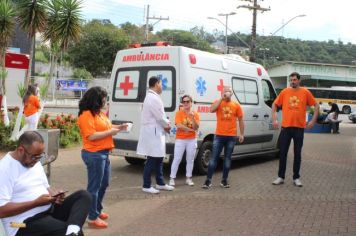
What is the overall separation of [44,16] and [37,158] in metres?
12.2

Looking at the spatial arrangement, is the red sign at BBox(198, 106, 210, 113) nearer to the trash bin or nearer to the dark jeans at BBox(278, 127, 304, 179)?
the dark jeans at BBox(278, 127, 304, 179)

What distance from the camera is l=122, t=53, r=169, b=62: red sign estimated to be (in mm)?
8750

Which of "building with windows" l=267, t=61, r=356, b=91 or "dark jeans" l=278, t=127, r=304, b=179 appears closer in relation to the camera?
"dark jeans" l=278, t=127, r=304, b=179

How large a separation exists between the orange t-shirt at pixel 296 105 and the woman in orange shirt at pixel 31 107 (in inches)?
251

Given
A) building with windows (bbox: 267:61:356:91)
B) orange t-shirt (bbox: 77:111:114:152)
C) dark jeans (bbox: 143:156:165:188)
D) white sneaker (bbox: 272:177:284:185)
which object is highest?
building with windows (bbox: 267:61:356:91)

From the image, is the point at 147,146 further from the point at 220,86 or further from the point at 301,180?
the point at 301,180

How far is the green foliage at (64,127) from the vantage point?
12.8m

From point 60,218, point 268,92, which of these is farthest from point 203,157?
point 60,218

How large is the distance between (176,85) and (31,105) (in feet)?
15.4

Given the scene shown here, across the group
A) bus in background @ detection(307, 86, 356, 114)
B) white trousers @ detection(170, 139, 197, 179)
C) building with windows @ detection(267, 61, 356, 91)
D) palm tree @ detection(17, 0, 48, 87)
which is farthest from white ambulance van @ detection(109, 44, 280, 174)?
building with windows @ detection(267, 61, 356, 91)

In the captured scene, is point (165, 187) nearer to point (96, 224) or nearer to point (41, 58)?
point (96, 224)

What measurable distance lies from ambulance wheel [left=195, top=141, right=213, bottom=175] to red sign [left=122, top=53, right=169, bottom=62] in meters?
1.85

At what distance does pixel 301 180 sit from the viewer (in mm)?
9062

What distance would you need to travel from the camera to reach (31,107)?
11617 millimetres
